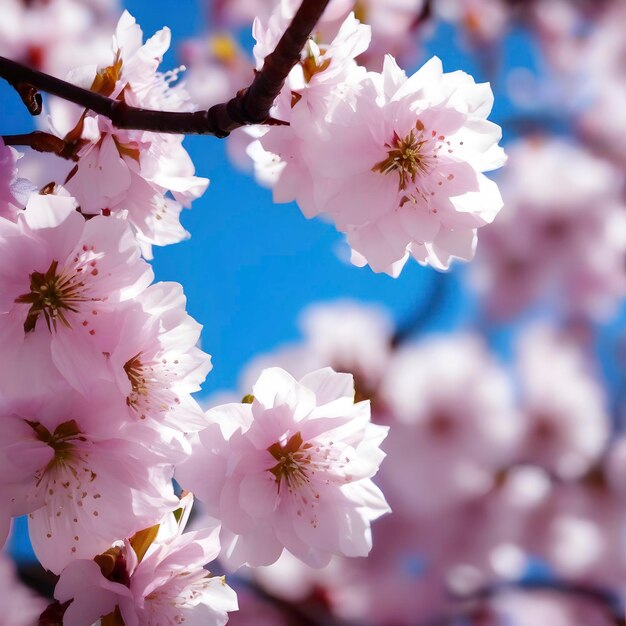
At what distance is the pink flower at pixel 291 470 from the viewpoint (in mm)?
733

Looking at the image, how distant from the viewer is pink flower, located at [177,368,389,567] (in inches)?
28.9

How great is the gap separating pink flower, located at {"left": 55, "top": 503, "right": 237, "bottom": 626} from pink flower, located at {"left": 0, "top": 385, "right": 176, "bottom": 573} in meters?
0.03

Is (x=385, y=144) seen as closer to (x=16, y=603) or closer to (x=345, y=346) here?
(x=345, y=346)

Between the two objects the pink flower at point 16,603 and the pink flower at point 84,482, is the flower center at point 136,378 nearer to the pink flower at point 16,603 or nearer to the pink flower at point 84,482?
the pink flower at point 84,482

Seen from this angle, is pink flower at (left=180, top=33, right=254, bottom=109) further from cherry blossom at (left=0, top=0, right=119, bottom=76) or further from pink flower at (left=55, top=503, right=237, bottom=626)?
pink flower at (left=55, top=503, right=237, bottom=626)

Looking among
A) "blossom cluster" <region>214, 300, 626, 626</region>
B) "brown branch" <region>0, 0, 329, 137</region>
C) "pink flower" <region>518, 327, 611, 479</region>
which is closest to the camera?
"brown branch" <region>0, 0, 329, 137</region>

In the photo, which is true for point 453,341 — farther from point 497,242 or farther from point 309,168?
point 309,168

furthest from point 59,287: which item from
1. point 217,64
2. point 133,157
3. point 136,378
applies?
point 217,64

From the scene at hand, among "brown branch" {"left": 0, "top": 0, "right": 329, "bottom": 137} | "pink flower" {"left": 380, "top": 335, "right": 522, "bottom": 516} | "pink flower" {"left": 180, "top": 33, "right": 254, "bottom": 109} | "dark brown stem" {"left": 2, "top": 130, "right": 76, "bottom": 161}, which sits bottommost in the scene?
"dark brown stem" {"left": 2, "top": 130, "right": 76, "bottom": 161}

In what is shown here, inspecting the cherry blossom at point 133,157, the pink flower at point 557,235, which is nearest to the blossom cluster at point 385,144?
the cherry blossom at point 133,157

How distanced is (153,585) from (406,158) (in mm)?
522

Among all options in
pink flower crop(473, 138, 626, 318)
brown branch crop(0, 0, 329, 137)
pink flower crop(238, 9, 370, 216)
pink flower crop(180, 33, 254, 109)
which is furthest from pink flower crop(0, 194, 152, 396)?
pink flower crop(180, 33, 254, 109)

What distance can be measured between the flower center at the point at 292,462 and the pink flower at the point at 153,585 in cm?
9

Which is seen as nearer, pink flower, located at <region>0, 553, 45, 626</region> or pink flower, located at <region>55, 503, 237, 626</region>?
pink flower, located at <region>55, 503, 237, 626</region>
